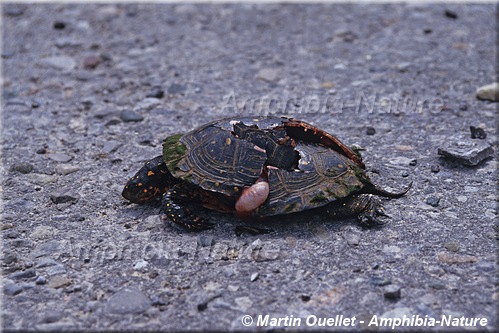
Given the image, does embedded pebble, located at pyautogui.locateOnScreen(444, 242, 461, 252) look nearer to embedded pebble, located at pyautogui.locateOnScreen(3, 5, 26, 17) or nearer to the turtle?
the turtle

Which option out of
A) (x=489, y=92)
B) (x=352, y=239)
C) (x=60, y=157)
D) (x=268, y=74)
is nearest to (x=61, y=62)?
(x=60, y=157)

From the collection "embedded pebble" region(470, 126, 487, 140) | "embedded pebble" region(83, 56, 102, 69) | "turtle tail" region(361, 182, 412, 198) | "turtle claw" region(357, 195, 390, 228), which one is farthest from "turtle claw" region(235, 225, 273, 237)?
"embedded pebble" region(83, 56, 102, 69)

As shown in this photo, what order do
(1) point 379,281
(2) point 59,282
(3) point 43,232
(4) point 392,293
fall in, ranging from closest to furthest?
(4) point 392,293 → (1) point 379,281 → (2) point 59,282 → (3) point 43,232

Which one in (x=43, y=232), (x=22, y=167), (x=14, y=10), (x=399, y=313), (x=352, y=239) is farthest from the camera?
(x=14, y=10)

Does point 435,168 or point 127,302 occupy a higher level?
point 127,302

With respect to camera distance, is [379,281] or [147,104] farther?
[147,104]

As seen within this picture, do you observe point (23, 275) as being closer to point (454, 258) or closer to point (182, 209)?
point (182, 209)
